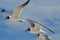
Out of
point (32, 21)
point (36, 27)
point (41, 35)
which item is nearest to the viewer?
point (32, 21)

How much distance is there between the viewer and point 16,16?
1193cm

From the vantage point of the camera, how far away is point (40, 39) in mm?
13070

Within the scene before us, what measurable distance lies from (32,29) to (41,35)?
1.67 m

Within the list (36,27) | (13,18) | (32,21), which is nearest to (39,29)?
(36,27)

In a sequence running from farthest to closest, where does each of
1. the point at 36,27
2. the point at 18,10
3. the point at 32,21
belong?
the point at 18,10 < the point at 36,27 < the point at 32,21

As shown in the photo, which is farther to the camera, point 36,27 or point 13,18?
point 13,18

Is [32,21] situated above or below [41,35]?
above

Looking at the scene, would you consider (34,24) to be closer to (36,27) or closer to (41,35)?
(36,27)

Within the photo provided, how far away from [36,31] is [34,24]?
109 cm

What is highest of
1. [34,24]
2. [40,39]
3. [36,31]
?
[34,24]

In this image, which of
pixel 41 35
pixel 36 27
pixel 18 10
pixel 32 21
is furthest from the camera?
pixel 41 35

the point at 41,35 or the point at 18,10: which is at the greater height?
the point at 18,10

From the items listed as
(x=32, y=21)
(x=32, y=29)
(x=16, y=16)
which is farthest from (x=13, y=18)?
(x=32, y=21)

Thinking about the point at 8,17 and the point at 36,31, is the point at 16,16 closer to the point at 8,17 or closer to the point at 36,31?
the point at 8,17
